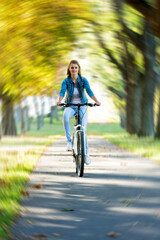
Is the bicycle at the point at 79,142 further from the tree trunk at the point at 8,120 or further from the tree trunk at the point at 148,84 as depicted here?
the tree trunk at the point at 8,120

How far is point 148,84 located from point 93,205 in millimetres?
14447

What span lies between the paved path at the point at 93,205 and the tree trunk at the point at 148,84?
9419 mm

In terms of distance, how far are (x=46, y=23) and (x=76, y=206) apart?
42.6ft

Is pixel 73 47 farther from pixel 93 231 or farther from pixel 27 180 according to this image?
pixel 93 231

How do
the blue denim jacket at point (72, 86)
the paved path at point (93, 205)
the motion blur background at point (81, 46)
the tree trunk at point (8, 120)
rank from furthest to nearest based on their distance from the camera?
the tree trunk at point (8, 120)
the motion blur background at point (81, 46)
the blue denim jacket at point (72, 86)
the paved path at point (93, 205)

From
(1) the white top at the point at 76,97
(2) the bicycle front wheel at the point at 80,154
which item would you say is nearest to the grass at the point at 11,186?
(2) the bicycle front wheel at the point at 80,154

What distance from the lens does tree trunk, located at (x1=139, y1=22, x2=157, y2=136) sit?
1761 cm

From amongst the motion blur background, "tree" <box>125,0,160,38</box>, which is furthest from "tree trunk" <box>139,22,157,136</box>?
"tree" <box>125,0,160,38</box>

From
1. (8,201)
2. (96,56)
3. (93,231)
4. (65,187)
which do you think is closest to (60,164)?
(65,187)

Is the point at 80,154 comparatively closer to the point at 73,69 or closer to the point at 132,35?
the point at 73,69

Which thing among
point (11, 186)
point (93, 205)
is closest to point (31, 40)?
point (11, 186)

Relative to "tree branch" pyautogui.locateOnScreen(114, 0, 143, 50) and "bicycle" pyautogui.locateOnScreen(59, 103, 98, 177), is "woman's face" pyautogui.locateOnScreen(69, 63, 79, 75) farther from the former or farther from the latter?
"tree branch" pyautogui.locateOnScreen(114, 0, 143, 50)

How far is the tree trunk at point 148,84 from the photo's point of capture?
17609 mm

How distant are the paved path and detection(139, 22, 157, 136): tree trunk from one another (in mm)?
9419
